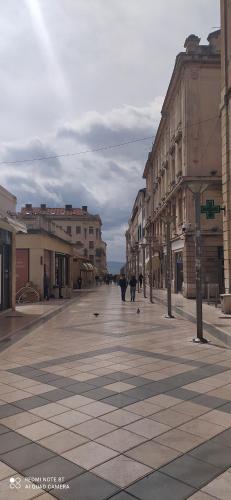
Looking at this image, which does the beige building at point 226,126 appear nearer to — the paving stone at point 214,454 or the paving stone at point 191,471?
the paving stone at point 214,454

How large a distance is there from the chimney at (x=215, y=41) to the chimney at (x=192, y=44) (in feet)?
3.16

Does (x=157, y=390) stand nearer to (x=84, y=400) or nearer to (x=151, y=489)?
(x=84, y=400)

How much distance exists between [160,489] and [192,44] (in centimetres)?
2889

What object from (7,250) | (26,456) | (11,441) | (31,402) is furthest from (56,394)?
(7,250)

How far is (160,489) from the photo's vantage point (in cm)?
341

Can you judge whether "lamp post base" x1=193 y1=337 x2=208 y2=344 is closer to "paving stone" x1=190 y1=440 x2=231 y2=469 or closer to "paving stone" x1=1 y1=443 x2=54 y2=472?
"paving stone" x1=190 y1=440 x2=231 y2=469

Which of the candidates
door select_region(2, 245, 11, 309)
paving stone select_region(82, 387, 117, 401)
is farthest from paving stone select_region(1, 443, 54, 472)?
door select_region(2, 245, 11, 309)

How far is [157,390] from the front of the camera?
614cm

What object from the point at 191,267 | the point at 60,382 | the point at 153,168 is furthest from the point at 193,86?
the point at 60,382

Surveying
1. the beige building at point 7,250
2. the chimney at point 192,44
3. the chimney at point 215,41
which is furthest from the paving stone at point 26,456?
the chimney at point 215,41

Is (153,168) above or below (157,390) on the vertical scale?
above

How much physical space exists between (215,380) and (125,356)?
7.38 feet

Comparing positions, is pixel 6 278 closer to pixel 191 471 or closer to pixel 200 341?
pixel 200 341

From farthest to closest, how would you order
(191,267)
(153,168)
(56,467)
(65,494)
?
(153,168) → (191,267) → (56,467) → (65,494)
